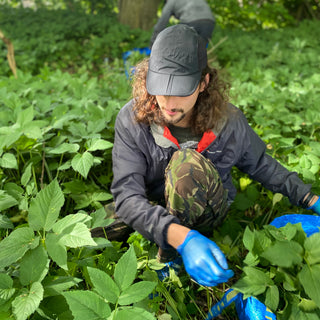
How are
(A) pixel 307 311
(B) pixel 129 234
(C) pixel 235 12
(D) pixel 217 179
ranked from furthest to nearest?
1. (C) pixel 235 12
2. (B) pixel 129 234
3. (D) pixel 217 179
4. (A) pixel 307 311

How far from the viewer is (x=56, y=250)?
1043 mm

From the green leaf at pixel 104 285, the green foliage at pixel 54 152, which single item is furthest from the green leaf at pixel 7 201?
the green leaf at pixel 104 285

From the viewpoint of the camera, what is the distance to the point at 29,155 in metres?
1.98

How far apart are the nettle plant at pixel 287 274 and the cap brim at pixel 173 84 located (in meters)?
0.64

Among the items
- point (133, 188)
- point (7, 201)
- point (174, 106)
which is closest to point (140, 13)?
point (174, 106)

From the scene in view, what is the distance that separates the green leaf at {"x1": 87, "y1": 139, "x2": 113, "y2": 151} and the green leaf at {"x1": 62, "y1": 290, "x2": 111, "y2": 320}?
0.91 meters

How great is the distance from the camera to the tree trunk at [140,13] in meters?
6.92

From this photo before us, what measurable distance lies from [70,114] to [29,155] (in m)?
0.40

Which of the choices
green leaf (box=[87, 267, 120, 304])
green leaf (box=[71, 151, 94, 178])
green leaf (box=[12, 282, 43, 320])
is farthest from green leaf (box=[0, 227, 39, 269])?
green leaf (box=[71, 151, 94, 178])

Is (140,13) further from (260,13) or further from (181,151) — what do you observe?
(181,151)

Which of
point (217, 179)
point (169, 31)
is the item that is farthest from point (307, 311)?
point (169, 31)

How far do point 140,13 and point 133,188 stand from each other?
21.2 feet

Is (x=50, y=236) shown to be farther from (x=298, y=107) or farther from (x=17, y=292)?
(x=298, y=107)

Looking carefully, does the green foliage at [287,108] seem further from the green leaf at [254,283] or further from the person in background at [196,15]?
the green leaf at [254,283]
